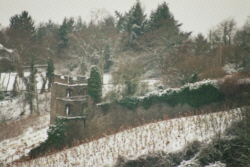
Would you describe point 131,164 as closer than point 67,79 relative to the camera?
Yes

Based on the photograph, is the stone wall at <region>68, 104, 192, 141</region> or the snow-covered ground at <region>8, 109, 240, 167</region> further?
the stone wall at <region>68, 104, 192, 141</region>

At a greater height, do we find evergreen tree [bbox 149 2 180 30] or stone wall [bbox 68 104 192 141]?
evergreen tree [bbox 149 2 180 30]

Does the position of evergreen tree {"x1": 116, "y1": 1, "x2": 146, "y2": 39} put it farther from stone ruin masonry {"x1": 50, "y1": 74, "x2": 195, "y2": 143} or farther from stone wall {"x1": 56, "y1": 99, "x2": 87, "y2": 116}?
stone wall {"x1": 56, "y1": 99, "x2": 87, "y2": 116}

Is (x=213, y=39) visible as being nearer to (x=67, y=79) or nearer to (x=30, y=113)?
(x=67, y=79)

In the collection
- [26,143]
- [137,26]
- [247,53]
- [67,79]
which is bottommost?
[26,143]

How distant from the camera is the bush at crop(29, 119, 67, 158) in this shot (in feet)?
44.2

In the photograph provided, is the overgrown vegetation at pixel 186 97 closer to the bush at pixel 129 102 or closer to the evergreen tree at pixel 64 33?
the bush at pixel 129 102

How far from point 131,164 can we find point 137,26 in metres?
24.0

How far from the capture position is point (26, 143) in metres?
15.3

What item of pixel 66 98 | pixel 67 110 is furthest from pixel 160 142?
pixel 67 110

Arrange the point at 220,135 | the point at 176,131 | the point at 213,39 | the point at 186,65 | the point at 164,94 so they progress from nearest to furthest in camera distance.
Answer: the point at 220,135 < the point at 176,131 < the point at 164,94 < the point at 186,65 < the point at 213,39

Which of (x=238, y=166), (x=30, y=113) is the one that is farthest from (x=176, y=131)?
(x=30, y=113)

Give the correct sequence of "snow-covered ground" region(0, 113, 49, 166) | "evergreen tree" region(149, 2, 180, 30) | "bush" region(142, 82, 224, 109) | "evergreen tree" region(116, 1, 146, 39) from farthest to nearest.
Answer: "evergreen tree" region(116, 1, 146, 39) < "evergreen tree" region(149, 2, 180, 30) < "snow-covered ground" region(0, 113, 49, 166) < "bush" region(142, 82, 224, 109)

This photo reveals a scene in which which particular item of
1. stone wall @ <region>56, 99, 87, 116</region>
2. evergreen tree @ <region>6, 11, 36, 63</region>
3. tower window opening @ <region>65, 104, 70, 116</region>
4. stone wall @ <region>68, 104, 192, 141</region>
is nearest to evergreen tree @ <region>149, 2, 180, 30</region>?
stone wall @ <region>56, 99, 87, 116</region>
